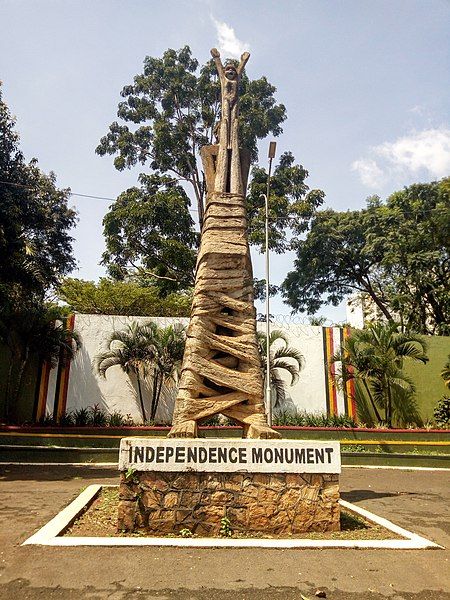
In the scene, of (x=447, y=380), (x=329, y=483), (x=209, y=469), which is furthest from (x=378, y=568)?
(x=447, y=380)

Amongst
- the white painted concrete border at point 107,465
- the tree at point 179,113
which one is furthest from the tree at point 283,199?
the white painted concrete border at point 107,465

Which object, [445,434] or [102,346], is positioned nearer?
[445,434]

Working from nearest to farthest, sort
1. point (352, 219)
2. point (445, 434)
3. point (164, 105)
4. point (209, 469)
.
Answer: point (209, 469), point (445, 434), point (164, 105), point (352, 219)

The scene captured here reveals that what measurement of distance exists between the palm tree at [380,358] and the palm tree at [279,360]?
60.9 inches

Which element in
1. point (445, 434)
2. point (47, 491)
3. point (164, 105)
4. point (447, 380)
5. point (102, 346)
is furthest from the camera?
point (164, 105)

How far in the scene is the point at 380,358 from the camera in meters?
16.2

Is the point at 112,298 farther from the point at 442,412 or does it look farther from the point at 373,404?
the point at 442,412

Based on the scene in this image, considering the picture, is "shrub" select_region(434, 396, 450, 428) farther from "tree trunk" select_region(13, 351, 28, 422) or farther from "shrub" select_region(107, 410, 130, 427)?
"tree trunk" select_region(13, 351, 28, 422)

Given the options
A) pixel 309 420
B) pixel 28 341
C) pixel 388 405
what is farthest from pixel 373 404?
pixel 28 341

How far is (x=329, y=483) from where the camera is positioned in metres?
5.98

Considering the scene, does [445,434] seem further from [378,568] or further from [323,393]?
[378,568]

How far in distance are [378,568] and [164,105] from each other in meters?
24.3

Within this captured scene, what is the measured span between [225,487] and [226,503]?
18cm

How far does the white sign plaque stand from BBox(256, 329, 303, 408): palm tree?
10151mm
